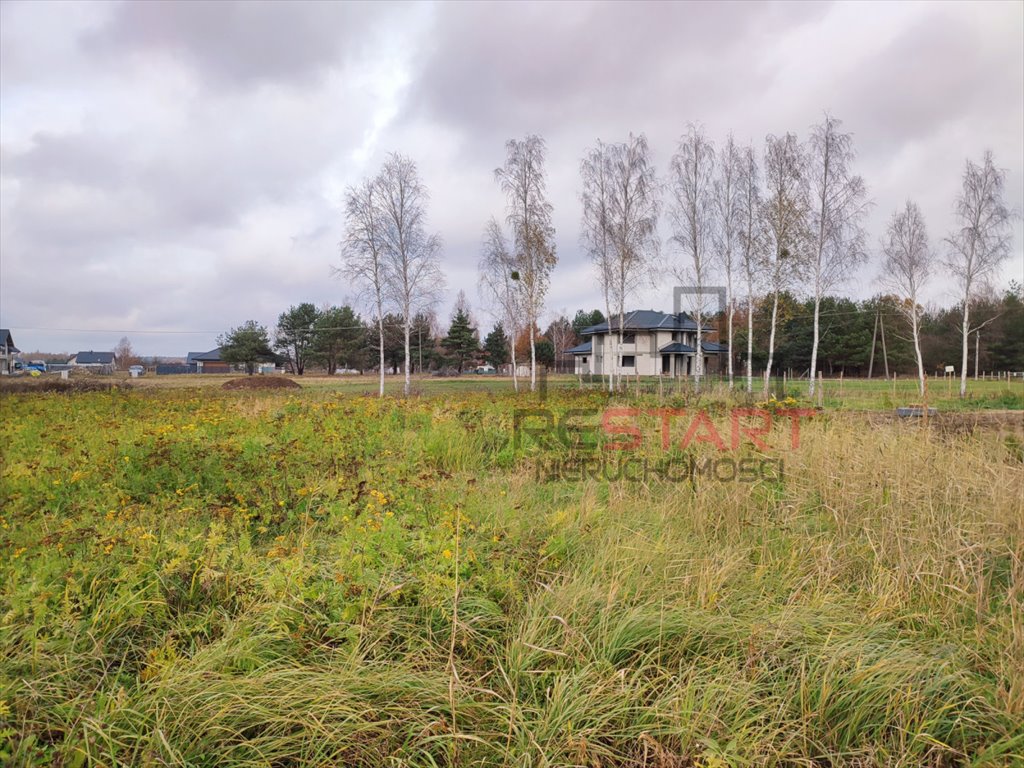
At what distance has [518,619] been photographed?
2363 millimetres

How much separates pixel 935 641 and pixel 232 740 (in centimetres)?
293

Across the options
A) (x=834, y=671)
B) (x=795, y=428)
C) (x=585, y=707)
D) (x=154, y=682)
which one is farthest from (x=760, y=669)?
(x=795, y=428)

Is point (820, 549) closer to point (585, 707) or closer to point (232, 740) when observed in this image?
point (585, 707)

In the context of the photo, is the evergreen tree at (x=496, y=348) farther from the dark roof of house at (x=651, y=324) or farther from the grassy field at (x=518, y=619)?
the grassy field at (x=518, y=619)

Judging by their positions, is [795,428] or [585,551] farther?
[795,428]

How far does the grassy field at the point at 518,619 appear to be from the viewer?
1740mm

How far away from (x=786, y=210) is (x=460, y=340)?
3405 cm


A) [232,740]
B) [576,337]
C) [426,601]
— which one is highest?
[576,337]

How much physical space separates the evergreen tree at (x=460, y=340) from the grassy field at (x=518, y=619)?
4527 cm

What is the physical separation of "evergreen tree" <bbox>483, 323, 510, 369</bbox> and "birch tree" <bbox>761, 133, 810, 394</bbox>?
34117 millimetres

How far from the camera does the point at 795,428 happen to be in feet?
18.7

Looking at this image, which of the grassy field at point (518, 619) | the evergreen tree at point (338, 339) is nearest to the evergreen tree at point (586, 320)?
the evergreen tree at point (338, 339)

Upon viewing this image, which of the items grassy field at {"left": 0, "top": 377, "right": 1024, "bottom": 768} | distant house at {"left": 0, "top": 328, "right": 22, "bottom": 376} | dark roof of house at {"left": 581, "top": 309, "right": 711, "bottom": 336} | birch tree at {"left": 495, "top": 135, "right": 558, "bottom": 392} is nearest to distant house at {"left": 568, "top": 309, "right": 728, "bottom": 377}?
dark roof of house at {"left": 581, "top": 309, "right": 711, "bottom": 336}

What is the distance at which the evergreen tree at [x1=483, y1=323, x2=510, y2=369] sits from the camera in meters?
52.7
